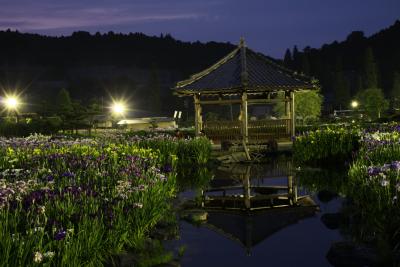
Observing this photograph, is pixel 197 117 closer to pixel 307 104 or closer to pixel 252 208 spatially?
pixel 252 208

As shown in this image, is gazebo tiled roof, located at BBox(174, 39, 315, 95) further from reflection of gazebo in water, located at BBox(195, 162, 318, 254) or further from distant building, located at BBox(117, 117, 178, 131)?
distant building, located at BBox(117, 117, 178, 131)

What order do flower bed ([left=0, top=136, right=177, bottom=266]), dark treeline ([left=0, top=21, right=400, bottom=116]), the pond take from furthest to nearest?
dark treeline ([left=0, top=21, right=400, bottom=116]) → the pond → flower bed ([left=0, top=136, right=177, bottom=266])

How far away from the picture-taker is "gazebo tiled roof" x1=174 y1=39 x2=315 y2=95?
76.5ft

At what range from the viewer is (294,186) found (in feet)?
48.5

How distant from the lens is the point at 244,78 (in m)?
22.9

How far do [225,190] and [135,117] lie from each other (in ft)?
151

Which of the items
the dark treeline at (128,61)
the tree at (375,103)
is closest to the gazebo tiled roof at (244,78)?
the tree at (375,103)

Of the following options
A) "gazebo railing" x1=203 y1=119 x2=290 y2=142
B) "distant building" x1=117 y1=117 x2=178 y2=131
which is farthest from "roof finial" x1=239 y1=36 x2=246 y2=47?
"distant building" x1=117 y1=117 x2=178 y2=131

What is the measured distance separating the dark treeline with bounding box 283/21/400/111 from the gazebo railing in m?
59.9

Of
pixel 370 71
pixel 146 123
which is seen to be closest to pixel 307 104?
pixel 146 123

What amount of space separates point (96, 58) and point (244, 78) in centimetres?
16921

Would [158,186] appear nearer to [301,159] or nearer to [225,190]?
[225,190]

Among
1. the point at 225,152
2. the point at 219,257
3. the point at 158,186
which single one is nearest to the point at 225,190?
the point at 158,186

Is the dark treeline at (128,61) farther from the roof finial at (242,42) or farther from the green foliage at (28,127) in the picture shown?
the roof finial at (242,42)
